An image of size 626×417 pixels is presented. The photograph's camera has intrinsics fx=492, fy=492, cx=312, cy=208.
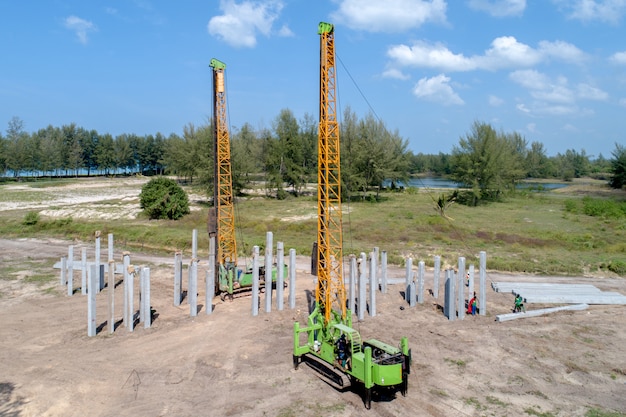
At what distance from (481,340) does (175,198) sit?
1336 inches

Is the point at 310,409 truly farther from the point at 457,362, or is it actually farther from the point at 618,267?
the point at 618,267

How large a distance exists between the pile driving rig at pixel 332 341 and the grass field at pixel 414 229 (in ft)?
42.9

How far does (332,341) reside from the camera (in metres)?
13.7

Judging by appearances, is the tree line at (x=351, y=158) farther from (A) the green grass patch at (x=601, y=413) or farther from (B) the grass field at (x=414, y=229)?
(A) the green grass patch at (x=601, y=413)

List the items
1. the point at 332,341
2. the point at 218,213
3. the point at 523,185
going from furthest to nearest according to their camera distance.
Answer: the point at 523,185 < the point at 218,213 < the point at 332,341

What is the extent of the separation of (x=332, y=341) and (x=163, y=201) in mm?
33499

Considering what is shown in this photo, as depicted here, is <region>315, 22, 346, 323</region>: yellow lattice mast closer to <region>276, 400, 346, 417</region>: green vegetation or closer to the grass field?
<region>276, 400, 346, 417</region>: green vegetation

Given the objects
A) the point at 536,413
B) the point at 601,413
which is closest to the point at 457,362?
the point at 536,413

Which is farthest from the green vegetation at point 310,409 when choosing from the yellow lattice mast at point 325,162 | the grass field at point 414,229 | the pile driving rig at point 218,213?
the grass field at point 414,229

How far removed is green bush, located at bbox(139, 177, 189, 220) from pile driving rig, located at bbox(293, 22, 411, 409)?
92.6ft

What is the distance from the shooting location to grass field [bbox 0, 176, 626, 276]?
1166 inches

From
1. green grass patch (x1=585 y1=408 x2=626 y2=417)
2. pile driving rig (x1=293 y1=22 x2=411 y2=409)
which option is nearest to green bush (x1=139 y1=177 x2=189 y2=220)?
pile driving rig (x1=293 y1=22 x2=411 y2=409)

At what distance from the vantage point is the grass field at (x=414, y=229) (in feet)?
97.1

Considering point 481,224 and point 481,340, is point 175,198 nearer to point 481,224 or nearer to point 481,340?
point 481,224
